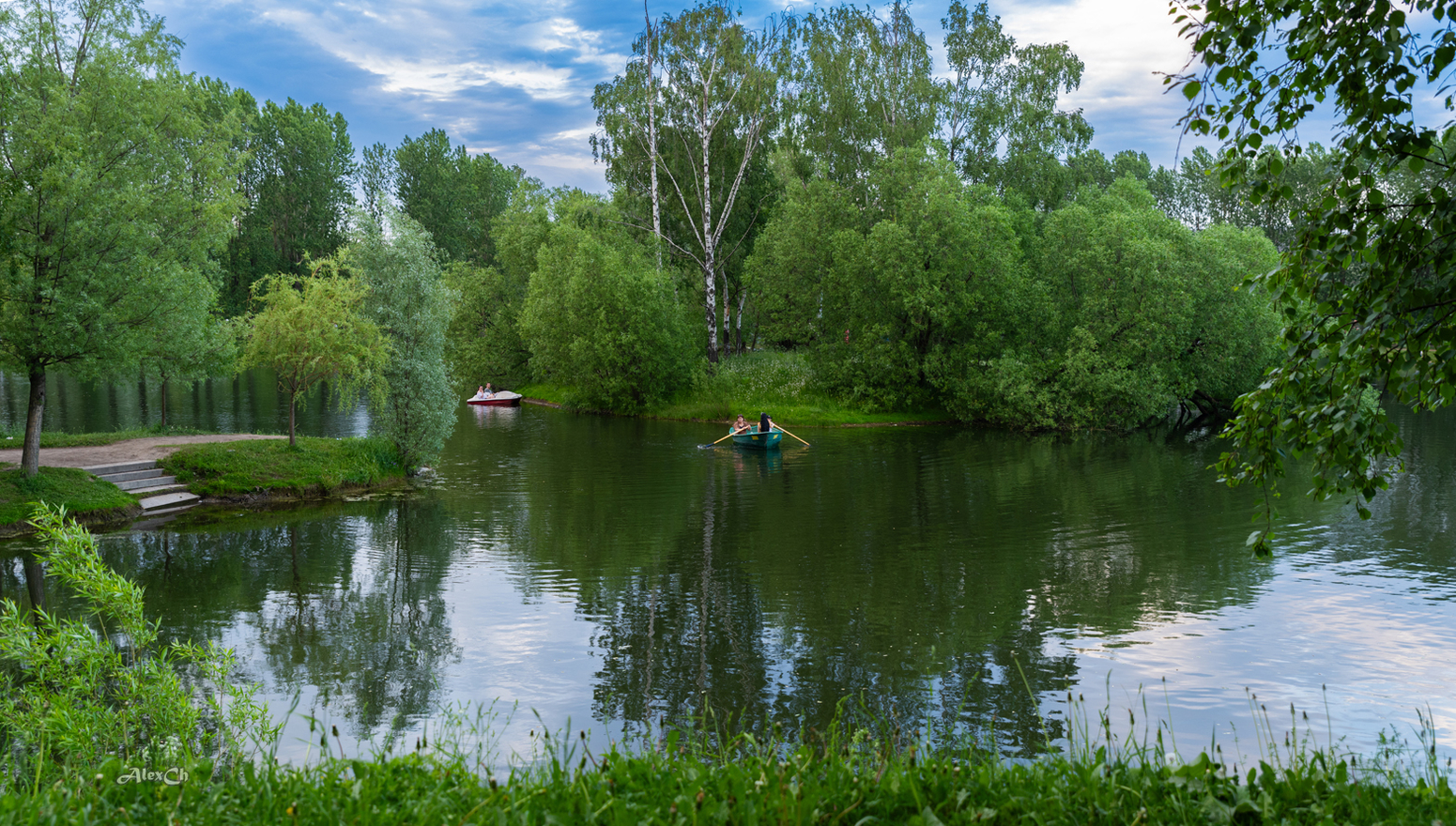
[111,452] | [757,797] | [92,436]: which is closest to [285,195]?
[92,436]

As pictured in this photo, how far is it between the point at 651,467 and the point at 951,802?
2434 centimetres

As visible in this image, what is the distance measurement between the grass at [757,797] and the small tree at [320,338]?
19066 mm

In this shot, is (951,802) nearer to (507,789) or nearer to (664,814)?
(664,814)

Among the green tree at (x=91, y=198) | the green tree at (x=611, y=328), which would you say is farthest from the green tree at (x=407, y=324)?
the green tree at (x=611, y=328)

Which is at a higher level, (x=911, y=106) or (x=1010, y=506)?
(x=911, y=106)

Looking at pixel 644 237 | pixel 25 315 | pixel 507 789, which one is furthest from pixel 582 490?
pixel 644 237

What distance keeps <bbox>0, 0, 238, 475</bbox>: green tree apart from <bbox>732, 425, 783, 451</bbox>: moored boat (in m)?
17.3

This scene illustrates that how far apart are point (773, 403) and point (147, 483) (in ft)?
85.7

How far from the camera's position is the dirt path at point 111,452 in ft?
69.3

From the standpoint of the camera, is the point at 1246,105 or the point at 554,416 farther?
the point at 554,416

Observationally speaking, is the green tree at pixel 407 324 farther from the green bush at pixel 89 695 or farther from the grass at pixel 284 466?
the green bush at pixel 89 695

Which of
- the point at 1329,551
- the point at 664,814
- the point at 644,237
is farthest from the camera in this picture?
the point at 644,237

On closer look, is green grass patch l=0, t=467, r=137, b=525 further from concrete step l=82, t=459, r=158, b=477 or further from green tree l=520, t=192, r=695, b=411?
green tree l=520, t=192, r=695, b=411

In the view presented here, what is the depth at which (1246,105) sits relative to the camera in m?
5.62
